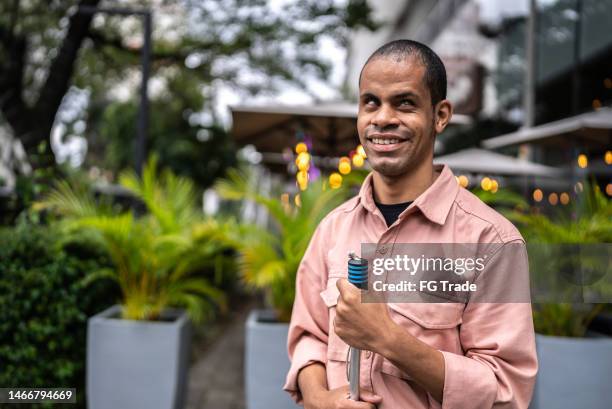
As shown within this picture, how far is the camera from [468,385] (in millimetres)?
1258

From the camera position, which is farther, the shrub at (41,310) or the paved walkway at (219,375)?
the paved walkway at (219,375)

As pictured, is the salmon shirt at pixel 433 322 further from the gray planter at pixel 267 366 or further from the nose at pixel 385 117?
the gray planter at pixel 267 366

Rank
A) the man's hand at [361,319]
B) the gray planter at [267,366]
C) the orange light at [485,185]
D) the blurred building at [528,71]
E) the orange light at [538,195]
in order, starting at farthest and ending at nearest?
the orange light at [538,195]
the blurred building at [528,71]
the orange light at [485,185]
the gray planter at [267,366]
the man's hand at [361,319]

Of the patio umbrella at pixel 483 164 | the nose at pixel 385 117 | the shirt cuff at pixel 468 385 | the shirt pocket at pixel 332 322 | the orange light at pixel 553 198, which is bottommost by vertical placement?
the shirt cuff at pixel 468 385

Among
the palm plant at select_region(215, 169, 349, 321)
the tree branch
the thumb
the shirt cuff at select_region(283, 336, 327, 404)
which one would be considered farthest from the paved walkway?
the tree branch

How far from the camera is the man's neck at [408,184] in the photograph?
58.8 inches

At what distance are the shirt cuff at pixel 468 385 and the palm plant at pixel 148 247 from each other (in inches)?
111

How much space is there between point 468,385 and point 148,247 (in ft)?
10.1

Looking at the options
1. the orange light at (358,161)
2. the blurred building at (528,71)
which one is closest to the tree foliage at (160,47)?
the blurred building at (528,71)

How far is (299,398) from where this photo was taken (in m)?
1.61

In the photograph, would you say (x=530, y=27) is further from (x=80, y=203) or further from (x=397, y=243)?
(x=397, y=243)

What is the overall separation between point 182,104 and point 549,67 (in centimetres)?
919

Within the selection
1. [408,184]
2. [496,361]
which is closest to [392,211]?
[408,184]

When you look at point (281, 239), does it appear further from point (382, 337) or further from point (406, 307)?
point (382, 337)
